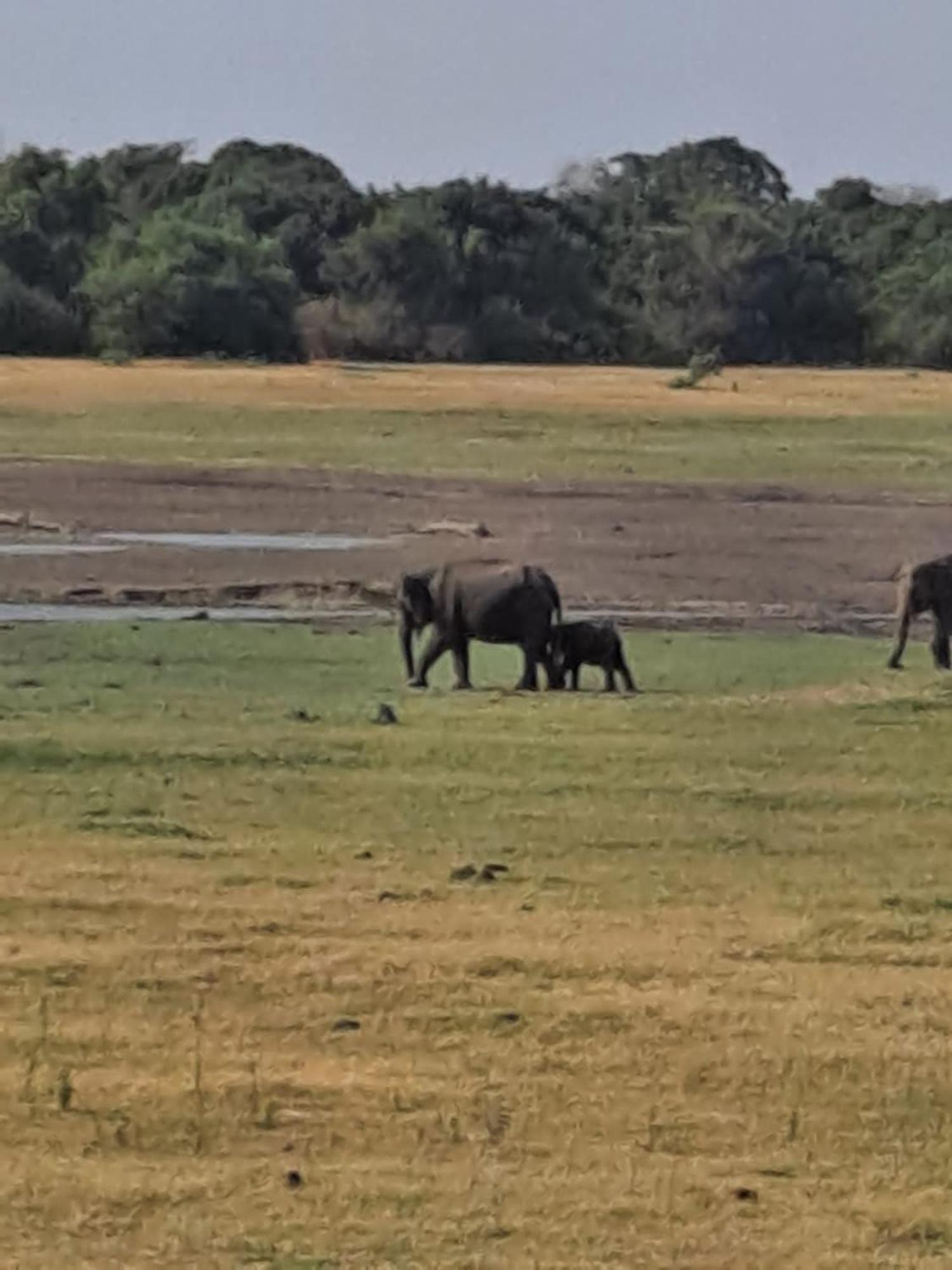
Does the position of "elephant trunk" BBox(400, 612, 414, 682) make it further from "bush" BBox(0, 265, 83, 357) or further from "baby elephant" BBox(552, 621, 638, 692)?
"bush" BBox(0, 265, 83, 357)

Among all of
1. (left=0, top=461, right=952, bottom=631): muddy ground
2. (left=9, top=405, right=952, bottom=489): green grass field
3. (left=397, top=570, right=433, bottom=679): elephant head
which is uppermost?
(left=397, top=570, right=433, bottom=679): elephant head

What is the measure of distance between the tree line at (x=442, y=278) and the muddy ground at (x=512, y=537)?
20398mm

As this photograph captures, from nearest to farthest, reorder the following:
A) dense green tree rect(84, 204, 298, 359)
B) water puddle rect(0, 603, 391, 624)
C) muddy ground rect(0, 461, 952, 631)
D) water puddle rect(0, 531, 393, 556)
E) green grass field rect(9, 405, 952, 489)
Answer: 1. water puddle rect(0, 603, 391, 624)
2. muddy ground rect(0, 461, 952, 631)
3. water puddle rect(0, 531, 393, 556)
4. green grass field rect(9, 405, 952, 489)
5. dense green tree rect(84, 204, 298, 359)

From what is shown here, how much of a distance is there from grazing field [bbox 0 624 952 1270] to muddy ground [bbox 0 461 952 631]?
7.86 metres

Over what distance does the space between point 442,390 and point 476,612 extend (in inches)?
1023

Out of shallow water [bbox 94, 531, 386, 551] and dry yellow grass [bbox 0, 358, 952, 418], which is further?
dry yellow grass [bbox 0, 358, 952, 418]

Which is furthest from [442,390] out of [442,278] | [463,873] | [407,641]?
[463,873]

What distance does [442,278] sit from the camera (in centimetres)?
5759

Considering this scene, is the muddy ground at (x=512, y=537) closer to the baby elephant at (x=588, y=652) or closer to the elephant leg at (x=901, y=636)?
the elephant leg at (x=901, y=636)

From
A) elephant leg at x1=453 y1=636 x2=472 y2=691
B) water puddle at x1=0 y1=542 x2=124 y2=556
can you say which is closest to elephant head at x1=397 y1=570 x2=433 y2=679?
elephant leg at x1=453 y1=636 x2=472 y2=691

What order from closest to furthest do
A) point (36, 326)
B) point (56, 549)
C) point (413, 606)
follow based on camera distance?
point (413, 606) → point (56, 549) → point (36, 326)

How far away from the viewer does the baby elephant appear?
54.3 ft

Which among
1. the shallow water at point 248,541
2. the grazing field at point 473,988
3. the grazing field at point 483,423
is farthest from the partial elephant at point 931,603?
the grazing field at point 483,423

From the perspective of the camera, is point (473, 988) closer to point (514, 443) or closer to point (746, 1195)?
point (746, 1195)
